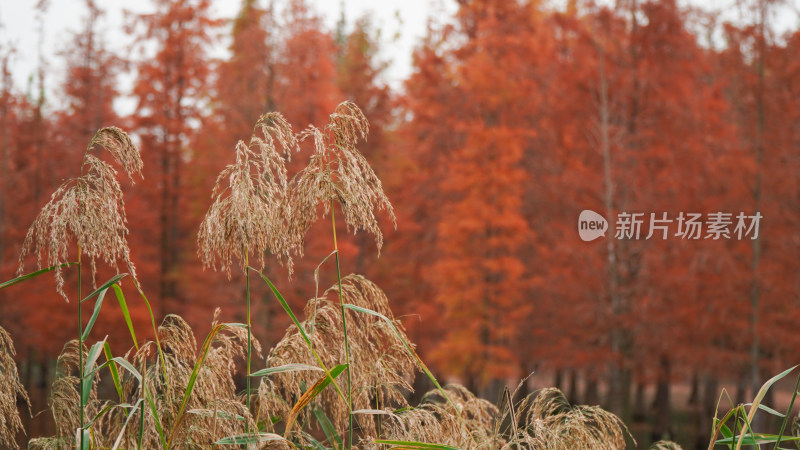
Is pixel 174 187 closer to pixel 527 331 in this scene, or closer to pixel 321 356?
pixel 527 331

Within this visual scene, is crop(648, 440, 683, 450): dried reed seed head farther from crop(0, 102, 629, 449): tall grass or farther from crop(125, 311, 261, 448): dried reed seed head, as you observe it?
crop(125, 311, 261, 448): dried reed seed head

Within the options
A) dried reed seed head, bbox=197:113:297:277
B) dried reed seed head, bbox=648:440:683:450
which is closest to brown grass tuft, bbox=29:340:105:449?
dried reed seed head, bbox=197:113:297:277

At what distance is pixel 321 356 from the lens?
2.17 m

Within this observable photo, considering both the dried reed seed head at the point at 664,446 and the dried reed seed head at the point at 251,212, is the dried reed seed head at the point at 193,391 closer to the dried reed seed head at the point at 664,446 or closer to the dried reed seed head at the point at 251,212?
the dried reed seed head at the point at 251,212

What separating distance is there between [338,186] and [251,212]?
245 mm

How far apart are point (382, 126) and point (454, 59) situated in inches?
121

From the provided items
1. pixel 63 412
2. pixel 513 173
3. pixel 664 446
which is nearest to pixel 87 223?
pixel 63 412

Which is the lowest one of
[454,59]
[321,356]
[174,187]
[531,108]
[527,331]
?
[527,331]

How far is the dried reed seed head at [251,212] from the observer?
72.9 inches

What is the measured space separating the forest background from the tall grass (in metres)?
10.6

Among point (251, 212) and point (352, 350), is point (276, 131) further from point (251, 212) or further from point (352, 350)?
point (352, 350)

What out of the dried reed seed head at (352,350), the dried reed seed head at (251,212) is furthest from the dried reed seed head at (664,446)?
the dried reed seed head at (251,212)

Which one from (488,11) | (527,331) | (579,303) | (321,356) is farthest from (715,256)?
(321,356)

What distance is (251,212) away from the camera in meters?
1.87
